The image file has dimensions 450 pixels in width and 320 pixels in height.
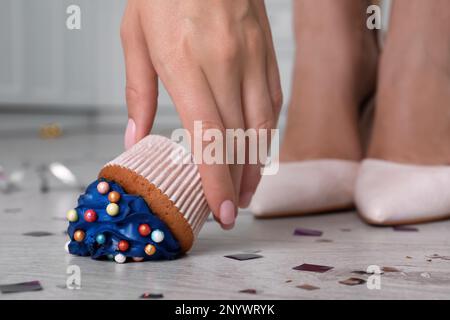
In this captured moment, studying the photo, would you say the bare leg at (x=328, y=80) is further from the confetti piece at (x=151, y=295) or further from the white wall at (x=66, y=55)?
the white wall at (x=66, y=55)

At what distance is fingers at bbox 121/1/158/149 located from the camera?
0.66 metres

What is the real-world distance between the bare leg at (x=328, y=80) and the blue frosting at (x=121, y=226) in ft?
1.46

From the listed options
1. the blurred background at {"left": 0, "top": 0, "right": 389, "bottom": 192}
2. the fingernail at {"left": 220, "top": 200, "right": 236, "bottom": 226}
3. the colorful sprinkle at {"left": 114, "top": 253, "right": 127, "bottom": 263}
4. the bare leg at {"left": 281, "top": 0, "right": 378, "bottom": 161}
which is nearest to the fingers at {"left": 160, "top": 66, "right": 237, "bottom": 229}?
the fingernail at {"left": 220, "top": 200, "right": 236, "bottom": 226}

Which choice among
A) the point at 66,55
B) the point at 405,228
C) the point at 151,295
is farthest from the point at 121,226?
the point at 66,55

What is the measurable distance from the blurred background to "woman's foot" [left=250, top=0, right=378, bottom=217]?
187cm

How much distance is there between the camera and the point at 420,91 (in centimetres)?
97

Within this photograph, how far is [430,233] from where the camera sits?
2.73 feet

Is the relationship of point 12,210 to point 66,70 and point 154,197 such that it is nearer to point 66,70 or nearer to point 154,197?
point 154,197

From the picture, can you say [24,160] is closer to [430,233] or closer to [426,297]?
[430,233]

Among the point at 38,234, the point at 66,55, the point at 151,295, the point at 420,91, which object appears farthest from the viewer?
the point at 66,55

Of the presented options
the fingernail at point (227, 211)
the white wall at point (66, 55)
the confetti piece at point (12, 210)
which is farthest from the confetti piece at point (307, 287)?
the white wall at point (66, 55)

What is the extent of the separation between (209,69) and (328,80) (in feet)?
1.64

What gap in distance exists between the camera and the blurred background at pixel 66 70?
11.4ft
